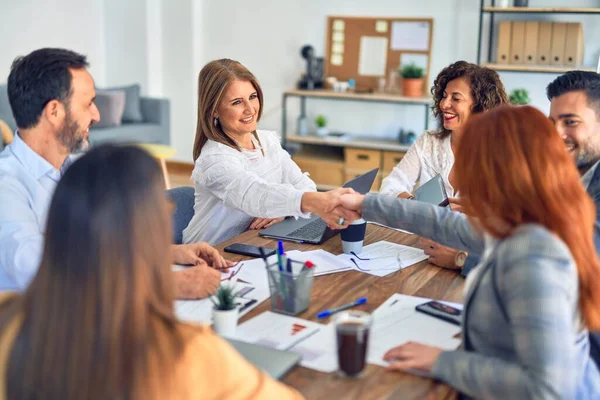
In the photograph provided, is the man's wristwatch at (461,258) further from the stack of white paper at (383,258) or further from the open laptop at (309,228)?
the open laptop at (309,228)

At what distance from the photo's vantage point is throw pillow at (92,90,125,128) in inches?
234

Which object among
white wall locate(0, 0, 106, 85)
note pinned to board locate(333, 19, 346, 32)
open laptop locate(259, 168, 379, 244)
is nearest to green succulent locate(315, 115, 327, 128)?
note pinned to board locate(333, 19, 346, 32)

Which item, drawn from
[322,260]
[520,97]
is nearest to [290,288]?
→ [322,260]

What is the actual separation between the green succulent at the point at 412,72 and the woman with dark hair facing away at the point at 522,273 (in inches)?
173

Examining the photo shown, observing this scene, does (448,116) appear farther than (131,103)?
No

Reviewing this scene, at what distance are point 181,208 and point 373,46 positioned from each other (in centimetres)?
378

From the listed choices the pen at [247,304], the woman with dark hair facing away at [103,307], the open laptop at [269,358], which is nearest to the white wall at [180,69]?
the pen at [247,304]

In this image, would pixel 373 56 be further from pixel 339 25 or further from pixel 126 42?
pixel 126 42

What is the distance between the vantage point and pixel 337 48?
6.15m

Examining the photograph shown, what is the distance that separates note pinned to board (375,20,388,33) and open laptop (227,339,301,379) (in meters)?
4.90

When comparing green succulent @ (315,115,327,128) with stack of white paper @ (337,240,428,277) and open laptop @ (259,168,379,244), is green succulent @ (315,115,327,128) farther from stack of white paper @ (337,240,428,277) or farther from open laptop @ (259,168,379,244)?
stack of white paper @ (337,240,428,277)

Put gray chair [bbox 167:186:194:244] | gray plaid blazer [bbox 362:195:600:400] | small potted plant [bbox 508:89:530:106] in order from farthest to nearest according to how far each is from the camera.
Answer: small potted plant [bbox 508:89:530:106] → gray chair [bbox 167:186:194:244] → gray plaid blazer [bbox 362:195:600:400]

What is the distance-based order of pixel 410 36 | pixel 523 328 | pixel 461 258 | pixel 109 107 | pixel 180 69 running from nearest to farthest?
pixel 523 328 < pixel 461 258 < pixel 410 36 < pixel 109 107 < pixel 180 69

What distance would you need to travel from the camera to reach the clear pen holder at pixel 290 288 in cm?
160
